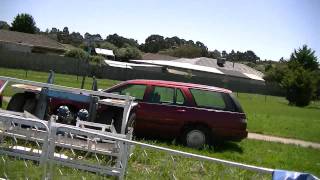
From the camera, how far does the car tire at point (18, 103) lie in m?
10.1

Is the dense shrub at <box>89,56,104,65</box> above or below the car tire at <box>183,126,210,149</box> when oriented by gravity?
above

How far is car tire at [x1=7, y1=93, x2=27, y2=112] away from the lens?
10.1 m

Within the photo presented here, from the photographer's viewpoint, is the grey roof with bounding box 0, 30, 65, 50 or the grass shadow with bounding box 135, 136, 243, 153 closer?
the grass shadow with bounding box 135, 136, 243, 153

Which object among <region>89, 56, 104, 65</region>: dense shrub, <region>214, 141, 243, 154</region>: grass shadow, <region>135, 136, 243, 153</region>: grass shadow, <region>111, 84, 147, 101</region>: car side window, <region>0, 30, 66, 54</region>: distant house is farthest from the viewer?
<region>0, 30, 66, 54</region>: distant house

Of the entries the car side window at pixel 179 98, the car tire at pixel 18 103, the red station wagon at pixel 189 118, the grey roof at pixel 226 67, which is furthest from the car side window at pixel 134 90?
the grey roof at pixel 226 67

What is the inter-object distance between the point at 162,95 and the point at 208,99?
1.18 metres

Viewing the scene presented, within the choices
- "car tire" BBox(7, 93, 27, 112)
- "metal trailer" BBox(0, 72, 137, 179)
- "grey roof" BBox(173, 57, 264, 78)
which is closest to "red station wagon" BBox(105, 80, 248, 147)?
"metal trailer" BBox(0, 72, 137, 179)

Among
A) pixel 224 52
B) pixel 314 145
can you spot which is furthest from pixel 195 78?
pixel 224 52

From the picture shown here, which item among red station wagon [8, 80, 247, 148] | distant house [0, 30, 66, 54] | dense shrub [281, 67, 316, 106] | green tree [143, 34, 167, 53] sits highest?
green tree [143, 34, 167, 53]

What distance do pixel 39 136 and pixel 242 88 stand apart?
190 feet

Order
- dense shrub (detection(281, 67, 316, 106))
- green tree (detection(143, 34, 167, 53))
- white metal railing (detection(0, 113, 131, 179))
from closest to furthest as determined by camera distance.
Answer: white metal railing (detection(0, 113, 131, 179)) → dense shrub (detection(281, 67, 316, 106)) → green tree (detection(143, 34, 167, 53))

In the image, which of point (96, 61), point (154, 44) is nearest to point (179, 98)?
point (96, 61)

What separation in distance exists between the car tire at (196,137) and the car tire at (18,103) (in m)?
3.97

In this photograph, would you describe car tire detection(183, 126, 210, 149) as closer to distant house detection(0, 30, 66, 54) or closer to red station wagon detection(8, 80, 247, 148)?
red station wagon detection(8, 80, 247, 148)
